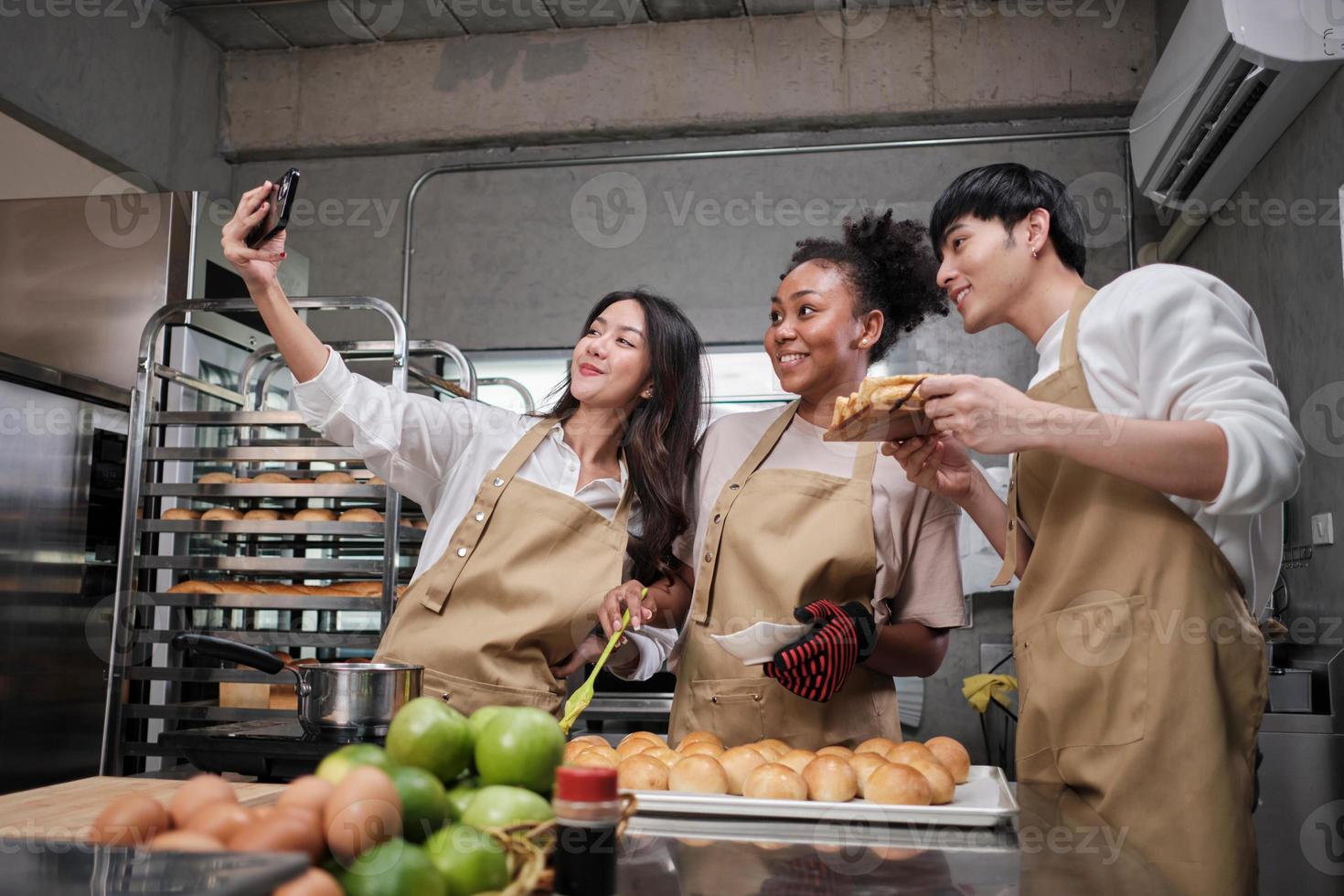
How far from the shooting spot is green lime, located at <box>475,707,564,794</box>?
0.83 metres

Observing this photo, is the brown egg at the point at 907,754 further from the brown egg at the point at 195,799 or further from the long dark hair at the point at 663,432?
the brown egg at the point at 195,799

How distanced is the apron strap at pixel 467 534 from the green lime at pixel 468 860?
52.8 inches

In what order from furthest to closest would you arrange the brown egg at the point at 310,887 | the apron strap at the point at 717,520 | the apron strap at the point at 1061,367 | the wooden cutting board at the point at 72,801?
the apron strap at the point at 717,520, the apron strap at the point at 1061,367, the wooden cutting board at the point at 72,801, the brown egg at the point at 310,887

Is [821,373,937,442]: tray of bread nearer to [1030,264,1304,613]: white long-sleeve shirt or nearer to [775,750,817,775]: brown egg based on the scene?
[1030,264,1304,613]: white long-sleeve shirt

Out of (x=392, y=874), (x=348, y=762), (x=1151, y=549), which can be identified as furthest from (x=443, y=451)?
(x=392, y=874)

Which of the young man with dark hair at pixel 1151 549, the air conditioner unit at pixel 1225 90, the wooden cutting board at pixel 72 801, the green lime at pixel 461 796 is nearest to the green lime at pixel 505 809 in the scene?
the green lime at pixel 461 796

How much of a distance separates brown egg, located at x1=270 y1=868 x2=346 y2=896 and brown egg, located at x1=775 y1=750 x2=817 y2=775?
2.84 feet

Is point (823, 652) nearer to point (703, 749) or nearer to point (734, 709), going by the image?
point (703, 749)

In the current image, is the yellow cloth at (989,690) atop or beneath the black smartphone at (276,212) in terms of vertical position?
beneath

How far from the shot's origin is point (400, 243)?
6.11m

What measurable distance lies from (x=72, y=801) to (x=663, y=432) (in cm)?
133

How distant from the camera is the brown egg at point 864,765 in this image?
1.35 m

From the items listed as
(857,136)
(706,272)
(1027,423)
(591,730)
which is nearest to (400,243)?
(706,272)

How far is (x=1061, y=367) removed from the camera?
64.1 inches
